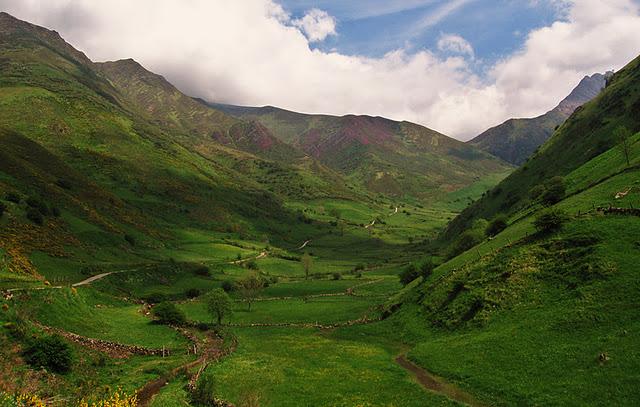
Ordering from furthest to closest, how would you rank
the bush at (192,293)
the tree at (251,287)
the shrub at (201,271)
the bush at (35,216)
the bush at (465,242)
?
the shrub at (201,271), the bush at (192,293), the tree at (251,287), the bush at (35,216), the bush at (465,242)

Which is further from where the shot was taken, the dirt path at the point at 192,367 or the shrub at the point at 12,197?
the shrub at the point at 12,197

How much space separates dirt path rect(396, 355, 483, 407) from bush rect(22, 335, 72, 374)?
36.1 meters

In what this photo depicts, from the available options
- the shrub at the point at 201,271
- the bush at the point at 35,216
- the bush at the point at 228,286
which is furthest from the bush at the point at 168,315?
the bush at the point at 35,216

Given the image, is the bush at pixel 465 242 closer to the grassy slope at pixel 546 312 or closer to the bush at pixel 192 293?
the grassy slope at pixel 546 312

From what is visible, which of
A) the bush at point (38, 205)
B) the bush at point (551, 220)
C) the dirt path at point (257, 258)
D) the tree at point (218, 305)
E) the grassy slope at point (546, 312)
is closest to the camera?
the grassy slope at point (546, 312)

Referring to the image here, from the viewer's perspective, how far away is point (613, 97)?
518 ft

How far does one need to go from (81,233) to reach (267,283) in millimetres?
58613

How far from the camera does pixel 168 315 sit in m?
71.4

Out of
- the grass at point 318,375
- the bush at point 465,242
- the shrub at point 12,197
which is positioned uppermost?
the bush at point 465,242

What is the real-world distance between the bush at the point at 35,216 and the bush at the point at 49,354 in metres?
76.7

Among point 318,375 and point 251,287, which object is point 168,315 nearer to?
point 251,287

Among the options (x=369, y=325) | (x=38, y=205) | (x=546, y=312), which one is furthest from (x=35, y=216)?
(x=546, y=312)

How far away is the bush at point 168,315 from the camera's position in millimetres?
71062

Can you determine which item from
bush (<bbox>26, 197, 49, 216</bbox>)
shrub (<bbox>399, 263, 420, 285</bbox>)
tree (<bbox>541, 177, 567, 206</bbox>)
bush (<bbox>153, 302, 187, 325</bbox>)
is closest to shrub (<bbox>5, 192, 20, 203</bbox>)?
bush (<bbox>26, 197, 49, 216</bbox>)
